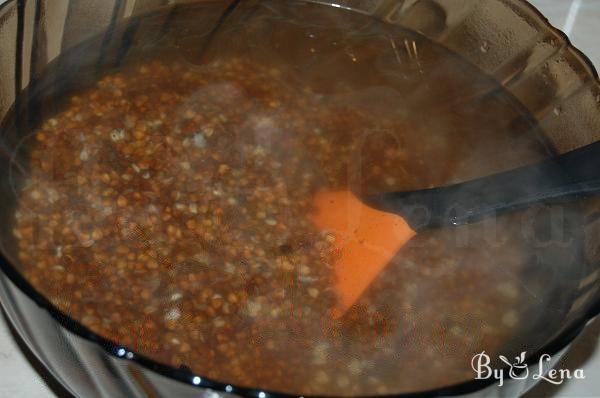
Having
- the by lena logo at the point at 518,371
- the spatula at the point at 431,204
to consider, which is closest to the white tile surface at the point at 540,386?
the by lena logo at the point at 518,371

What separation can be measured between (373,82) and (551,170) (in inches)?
16.0

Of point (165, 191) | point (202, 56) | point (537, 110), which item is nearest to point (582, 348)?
point (537, 110)

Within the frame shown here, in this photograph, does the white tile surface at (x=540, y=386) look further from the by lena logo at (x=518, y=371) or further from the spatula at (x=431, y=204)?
the spatula at (x=431, y=204)

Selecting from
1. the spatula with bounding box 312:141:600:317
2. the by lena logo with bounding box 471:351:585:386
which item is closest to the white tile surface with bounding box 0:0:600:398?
the by lena logo with bounding box 471:351:585:386

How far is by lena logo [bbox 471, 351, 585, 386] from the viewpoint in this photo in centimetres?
88

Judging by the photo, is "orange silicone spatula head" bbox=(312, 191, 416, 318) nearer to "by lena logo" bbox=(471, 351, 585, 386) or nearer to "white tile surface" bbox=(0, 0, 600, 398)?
"by lena logo" bbox=(471, 351, 585, 386)

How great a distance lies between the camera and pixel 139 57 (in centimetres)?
145

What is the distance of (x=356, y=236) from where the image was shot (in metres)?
1.26

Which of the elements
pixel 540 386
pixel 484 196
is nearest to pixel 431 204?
pixel 484 196

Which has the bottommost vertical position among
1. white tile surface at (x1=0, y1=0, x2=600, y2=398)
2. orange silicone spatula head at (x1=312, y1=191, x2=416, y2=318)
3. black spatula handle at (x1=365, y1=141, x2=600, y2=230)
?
white tile surface at (x1=0, y1=0, x2=600, y2=398)

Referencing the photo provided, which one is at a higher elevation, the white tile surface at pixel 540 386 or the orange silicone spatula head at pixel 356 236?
the orange silicone spatula head at pixel 356 236

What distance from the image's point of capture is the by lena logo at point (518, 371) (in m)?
0.88

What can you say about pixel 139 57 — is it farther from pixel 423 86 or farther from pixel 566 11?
pixel 566 11

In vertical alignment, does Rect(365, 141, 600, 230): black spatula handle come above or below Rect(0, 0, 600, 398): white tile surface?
above
